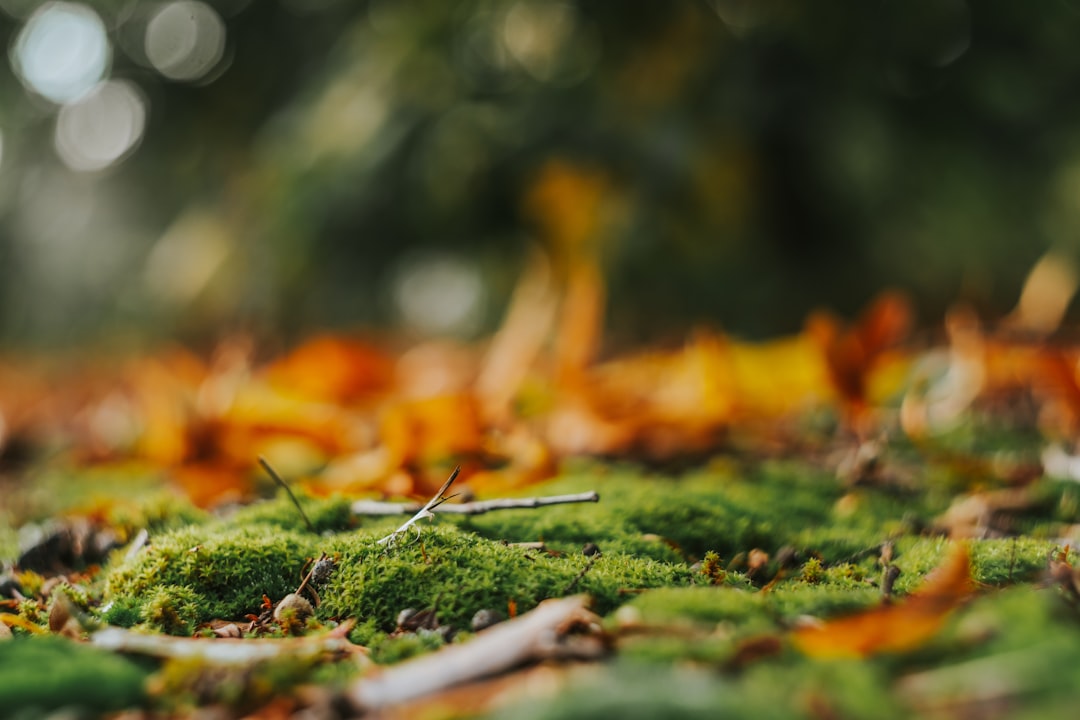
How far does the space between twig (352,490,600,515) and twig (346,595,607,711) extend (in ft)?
0.88

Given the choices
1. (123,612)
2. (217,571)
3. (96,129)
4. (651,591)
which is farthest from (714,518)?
(96,129)

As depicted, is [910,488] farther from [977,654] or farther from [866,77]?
[866,77]

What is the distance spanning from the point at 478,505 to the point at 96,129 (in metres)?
6.93

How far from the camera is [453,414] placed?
170 centimetres

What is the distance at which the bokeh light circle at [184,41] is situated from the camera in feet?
16.9

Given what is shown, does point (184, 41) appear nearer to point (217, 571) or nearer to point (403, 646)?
point (217, 571)

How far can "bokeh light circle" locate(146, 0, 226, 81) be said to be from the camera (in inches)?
203

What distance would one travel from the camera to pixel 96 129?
679cm

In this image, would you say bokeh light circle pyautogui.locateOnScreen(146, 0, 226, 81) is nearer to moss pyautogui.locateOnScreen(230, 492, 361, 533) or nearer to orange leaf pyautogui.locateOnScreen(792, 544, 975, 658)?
moss pyautogui.locateOnScreen(230, 492, 361, 533)

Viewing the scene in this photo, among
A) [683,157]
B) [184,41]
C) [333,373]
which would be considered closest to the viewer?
[333,373]

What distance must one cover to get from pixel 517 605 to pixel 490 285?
430 centimetres

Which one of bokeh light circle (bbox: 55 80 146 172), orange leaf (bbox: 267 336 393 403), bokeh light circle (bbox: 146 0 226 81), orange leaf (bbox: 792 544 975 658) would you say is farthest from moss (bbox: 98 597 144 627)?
bokeh light circle (bbox: 55 80 146 172)

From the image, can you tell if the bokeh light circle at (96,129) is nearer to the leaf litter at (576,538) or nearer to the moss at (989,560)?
the leaf litter at (576,538)

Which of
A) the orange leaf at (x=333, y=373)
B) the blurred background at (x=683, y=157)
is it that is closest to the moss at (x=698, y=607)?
the orange leaf at (x=333, y=373)
